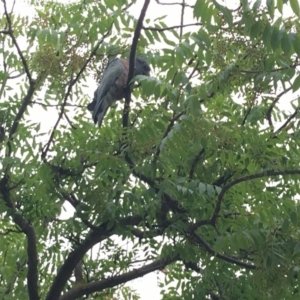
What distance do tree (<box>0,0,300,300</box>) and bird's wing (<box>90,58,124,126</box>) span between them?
0.12 meters

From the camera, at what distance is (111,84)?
5.51m

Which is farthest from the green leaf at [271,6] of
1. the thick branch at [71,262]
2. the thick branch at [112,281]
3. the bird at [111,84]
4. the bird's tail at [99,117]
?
the thick branch at [112,281]

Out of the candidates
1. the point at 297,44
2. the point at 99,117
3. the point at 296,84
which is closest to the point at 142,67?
the point at 99,117

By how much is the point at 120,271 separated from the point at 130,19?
2.20m

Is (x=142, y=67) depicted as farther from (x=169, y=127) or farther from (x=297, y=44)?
(x=297, y=44)

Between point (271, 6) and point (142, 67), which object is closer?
point (271, 6)

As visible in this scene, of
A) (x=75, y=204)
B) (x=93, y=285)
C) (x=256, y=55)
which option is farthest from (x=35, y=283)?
(x=256, y=55)

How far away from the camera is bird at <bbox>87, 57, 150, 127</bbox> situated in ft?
17.2

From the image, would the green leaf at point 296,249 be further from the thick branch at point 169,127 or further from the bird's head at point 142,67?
the bird's head at point 142,67

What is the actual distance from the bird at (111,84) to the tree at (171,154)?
4.8 inches

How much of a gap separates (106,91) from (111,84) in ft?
0.39

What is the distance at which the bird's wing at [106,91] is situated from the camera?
517 centimetres

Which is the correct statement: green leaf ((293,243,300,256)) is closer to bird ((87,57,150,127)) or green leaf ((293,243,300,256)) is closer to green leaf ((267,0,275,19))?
green leaf ((267,0,275,19))

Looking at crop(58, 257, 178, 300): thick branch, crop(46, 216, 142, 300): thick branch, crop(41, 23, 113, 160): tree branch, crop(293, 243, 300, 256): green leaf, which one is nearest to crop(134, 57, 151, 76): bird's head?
crop(41, 23, 113, 160): tree branch
